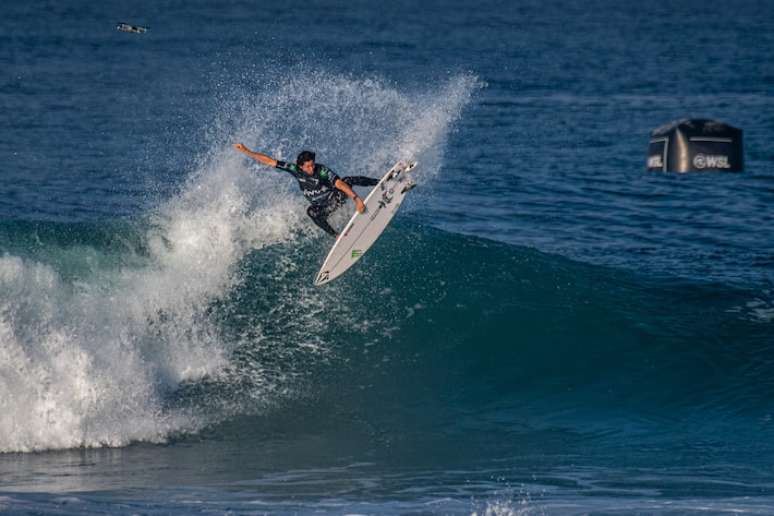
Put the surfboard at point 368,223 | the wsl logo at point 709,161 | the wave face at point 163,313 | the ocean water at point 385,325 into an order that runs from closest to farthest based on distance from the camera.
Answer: the ocean water at point 385,325 < the wave face at point 163,313 < the surfboard at point 368,223 < the wsl logo at point 709,161

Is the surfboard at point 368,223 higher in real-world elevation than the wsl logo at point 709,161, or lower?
lower

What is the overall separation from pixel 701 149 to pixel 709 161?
220 mm

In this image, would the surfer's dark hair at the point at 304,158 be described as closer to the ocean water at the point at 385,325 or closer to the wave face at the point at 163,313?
the ocean water at the point at 385,325

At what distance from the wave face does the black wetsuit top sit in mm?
1981

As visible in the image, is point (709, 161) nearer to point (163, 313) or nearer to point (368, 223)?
point (368, 223)

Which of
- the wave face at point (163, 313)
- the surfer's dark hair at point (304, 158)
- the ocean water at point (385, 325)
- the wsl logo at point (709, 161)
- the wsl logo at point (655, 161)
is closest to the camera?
the ocean water at point (385, 325)

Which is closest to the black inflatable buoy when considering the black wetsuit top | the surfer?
the surfer

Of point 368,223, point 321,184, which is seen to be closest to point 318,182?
point 321,184

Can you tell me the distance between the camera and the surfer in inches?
608

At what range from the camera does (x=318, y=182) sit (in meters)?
15.9

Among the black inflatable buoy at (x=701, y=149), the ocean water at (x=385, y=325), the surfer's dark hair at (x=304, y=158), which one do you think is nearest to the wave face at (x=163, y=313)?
the ocean water at (x=385, y=325)

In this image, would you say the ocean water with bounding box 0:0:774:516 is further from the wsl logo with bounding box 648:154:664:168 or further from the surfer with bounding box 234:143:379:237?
the wsl logo with bounding box 648:154:664:168

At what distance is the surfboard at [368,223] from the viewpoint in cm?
1636

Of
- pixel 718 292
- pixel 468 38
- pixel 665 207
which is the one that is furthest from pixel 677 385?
pixel 468 38
